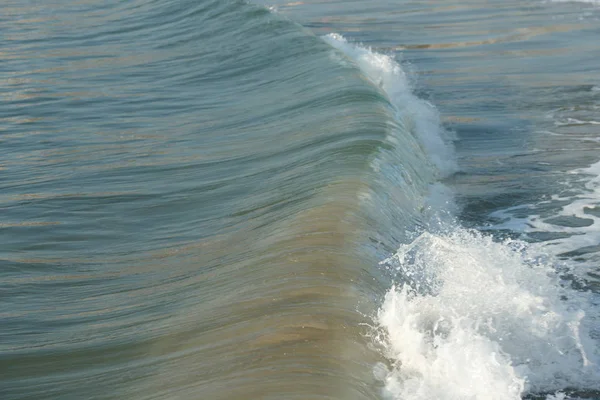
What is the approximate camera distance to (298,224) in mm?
6281

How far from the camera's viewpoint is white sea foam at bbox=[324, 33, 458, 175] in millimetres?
9773

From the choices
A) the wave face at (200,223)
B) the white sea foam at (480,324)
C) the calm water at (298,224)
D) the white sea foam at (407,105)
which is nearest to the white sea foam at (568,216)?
the calm water at (298,224)

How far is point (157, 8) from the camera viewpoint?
61.1ft

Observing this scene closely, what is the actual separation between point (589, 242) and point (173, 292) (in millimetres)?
3544

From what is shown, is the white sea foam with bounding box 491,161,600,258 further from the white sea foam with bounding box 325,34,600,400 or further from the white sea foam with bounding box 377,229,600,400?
the white sea foam with bounding box 377,229,600,400

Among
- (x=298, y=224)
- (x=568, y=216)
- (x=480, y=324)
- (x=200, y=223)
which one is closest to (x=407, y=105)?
(x=568, y=216)

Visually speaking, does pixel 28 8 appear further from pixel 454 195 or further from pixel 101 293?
pixel 101 293

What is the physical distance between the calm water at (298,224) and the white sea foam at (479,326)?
0.05 feet

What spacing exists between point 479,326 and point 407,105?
653 centimetres

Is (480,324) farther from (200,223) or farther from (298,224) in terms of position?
(200,223)

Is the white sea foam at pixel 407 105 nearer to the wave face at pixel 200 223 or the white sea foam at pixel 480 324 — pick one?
the wave face at pixel 200 223

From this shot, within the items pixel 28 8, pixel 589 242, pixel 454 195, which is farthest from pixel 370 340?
pixel 28 8

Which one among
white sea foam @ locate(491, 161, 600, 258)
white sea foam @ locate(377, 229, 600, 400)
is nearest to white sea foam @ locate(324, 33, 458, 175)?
white sea foam @ locate(491, 161, 600, 258)

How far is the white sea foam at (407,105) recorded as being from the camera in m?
9.77
